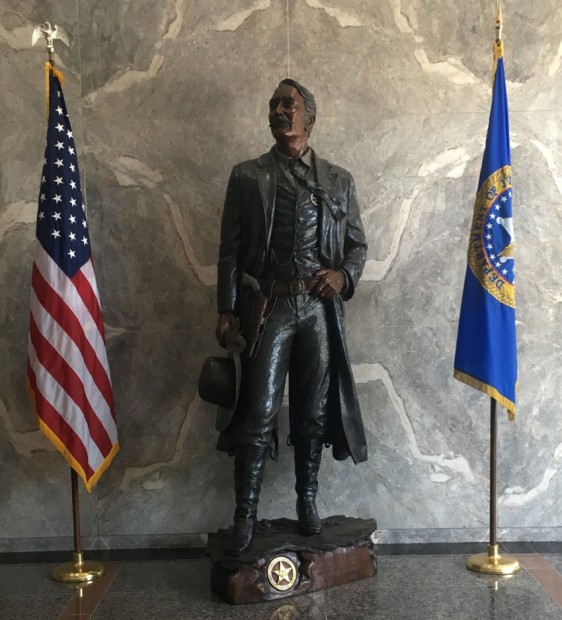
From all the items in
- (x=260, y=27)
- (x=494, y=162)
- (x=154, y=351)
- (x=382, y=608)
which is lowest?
(x=382, y=608)

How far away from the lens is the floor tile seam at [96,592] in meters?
2.87

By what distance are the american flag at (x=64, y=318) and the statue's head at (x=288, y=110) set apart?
1.04 meters

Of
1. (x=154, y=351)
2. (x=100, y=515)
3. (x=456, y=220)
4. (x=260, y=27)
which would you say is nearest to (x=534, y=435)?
(x=456, y=220)

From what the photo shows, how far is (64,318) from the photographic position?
3264 mm

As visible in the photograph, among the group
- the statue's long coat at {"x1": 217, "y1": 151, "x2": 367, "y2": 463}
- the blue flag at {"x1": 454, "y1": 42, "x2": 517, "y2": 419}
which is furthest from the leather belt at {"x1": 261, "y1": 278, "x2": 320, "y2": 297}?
the blue flag at {"x1": 454, "y1": 42, "x2": 517, "y2": 419}

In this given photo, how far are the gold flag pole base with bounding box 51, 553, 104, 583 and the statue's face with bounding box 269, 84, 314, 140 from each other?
7.35ft

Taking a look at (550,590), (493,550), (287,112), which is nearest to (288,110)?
(287,112)

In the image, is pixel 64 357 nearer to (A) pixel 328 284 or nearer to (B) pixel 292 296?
(B) pixel 292 296

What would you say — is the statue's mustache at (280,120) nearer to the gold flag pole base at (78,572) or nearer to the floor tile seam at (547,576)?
the gold flag pole base at (78,572)

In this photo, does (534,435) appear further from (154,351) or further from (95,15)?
(95,15)

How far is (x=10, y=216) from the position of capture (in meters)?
3.78

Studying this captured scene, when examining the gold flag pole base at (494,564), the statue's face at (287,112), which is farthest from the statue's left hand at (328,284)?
the gold flag pole base at (494,564)

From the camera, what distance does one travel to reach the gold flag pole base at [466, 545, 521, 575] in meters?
3.26

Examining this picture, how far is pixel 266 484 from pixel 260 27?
8.18ft
